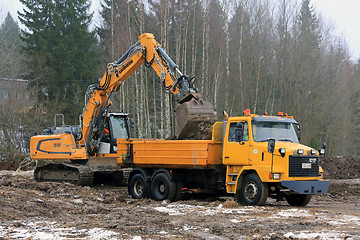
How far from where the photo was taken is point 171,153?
1491 centimetres

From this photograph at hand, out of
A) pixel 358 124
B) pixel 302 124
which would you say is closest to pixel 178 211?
pixel 302 124

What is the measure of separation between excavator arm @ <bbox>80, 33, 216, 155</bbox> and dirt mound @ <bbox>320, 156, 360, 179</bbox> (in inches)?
498

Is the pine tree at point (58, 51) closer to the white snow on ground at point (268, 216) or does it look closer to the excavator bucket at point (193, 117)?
the excavator bucket at point (193, 117)

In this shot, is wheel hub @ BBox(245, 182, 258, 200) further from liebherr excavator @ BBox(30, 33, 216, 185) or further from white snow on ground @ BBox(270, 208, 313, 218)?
liebherr excavator @ BBox(30, 33, 216, 185)

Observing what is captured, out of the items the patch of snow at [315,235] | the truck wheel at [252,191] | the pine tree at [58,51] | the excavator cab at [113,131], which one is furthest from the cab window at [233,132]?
the pine tree at [58,51]

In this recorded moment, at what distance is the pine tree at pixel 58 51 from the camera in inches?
1590

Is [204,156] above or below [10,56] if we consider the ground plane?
below

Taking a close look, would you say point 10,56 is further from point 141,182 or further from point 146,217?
point 146,217

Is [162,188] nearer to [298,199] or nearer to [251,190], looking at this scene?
[251,190]

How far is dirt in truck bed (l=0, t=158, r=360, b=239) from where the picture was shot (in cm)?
915

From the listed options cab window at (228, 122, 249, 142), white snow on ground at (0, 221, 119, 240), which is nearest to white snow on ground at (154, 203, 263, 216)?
cab window at (228, 122, 249, 142)

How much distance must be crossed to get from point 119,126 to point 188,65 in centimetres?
1582

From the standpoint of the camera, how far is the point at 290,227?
32.6 feet

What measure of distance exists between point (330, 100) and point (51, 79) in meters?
23.7
